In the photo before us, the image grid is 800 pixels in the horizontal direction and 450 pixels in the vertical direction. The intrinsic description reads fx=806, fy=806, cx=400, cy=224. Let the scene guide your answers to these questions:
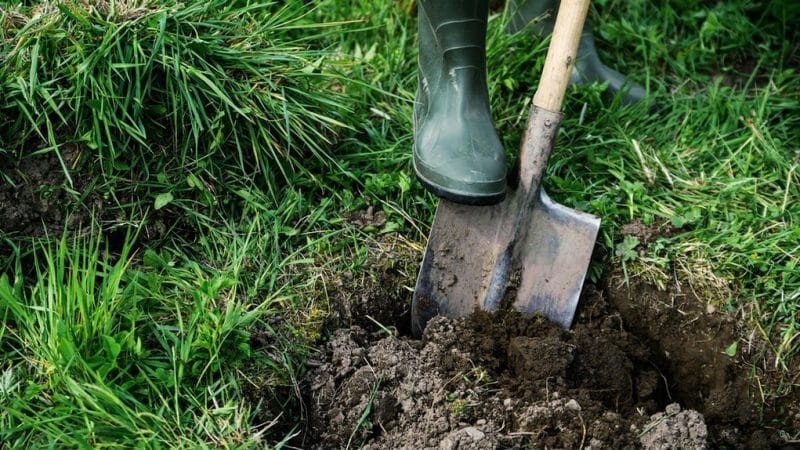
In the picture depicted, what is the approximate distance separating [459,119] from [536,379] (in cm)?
76

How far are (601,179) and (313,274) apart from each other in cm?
99

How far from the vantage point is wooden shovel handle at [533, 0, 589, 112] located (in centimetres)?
216

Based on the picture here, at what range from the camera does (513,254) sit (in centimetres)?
234

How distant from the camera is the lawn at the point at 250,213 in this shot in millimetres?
1915

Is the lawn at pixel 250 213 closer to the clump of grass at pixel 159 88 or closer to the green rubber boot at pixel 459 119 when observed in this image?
the clump of grass at pixel 159 88

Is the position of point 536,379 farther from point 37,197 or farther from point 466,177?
point 37,197

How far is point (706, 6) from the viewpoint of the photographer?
3264 millimetres

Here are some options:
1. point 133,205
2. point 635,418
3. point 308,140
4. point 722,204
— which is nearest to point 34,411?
point 133,205

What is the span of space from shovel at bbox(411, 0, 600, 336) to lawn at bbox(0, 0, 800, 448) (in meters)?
0.11

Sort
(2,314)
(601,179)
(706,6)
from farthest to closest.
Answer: (706,6), (601,179), (2,314)

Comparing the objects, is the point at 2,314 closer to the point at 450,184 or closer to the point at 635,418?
the point at 450,184

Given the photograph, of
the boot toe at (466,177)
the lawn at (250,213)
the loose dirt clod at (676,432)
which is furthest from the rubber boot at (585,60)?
the loose dirt clod at (676,432)

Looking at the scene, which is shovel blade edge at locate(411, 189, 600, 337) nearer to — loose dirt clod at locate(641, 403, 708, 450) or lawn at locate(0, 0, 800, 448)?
lawn at locate(0, 0, 800, 448)

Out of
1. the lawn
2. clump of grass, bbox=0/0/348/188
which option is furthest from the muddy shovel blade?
clump of grass, bbox=0/0/348/188
